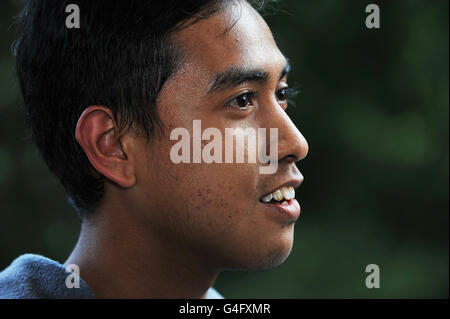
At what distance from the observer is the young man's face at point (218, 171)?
126 centimetres

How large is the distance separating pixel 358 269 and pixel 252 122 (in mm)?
1761

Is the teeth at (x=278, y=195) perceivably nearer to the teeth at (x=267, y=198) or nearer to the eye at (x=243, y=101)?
the teeth at (x=267, y=198)

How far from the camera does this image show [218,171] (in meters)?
1.26

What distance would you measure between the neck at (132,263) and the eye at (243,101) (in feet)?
1.13

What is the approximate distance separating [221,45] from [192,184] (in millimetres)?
309

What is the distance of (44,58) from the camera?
4.46 ft

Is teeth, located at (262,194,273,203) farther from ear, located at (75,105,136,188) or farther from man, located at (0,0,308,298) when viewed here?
ear, located at (75,105,136,188)

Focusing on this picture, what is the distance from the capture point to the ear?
130 centimetres

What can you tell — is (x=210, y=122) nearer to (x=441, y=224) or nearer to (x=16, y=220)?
(x=16, y=220)

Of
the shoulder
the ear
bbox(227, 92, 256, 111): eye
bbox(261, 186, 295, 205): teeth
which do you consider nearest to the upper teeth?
bbox(261, 186, 295, 205): teeth

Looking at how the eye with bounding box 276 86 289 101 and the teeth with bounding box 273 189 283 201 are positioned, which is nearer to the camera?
the teeth with bounding box 273 189 283 201

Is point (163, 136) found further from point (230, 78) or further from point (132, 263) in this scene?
point (132, 263)

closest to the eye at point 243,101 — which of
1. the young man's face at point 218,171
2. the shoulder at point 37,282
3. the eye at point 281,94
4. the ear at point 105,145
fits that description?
the young man's face at point 218,171

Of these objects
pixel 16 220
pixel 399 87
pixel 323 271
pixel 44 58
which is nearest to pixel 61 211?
pixel 16 220
